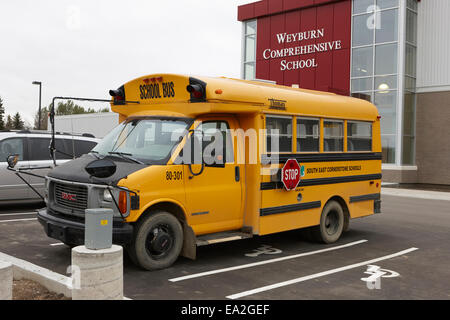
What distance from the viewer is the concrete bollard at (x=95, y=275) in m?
4.64

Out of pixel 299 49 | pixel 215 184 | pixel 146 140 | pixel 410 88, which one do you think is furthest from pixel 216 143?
pixel 299 49

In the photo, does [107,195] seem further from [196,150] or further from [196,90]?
[196,90]

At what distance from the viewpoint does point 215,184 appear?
6945 millimetres

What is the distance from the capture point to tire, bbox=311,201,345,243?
8.74 meters

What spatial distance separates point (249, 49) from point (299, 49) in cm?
419

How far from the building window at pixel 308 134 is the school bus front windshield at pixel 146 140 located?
224 centimetres

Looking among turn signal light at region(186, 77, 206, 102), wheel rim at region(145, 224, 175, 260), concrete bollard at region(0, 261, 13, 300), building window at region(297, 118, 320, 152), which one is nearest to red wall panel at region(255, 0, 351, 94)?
building window at region(297, 118, 320, 152)

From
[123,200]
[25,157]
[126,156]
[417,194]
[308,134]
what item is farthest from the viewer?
[417,194]

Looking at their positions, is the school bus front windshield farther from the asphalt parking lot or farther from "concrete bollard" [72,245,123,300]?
A: "concrete bollard" [72,245,123,300]

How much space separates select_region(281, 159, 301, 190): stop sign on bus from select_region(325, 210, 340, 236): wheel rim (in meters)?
1.49

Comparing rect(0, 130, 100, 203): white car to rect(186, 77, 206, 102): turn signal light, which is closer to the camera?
rect(186, 77, 206, 102): turn signal light

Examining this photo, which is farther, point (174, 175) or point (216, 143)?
point (216, 143)

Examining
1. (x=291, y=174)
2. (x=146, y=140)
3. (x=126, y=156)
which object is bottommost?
(x=291, y=174)

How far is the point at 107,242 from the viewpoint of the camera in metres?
4.83
